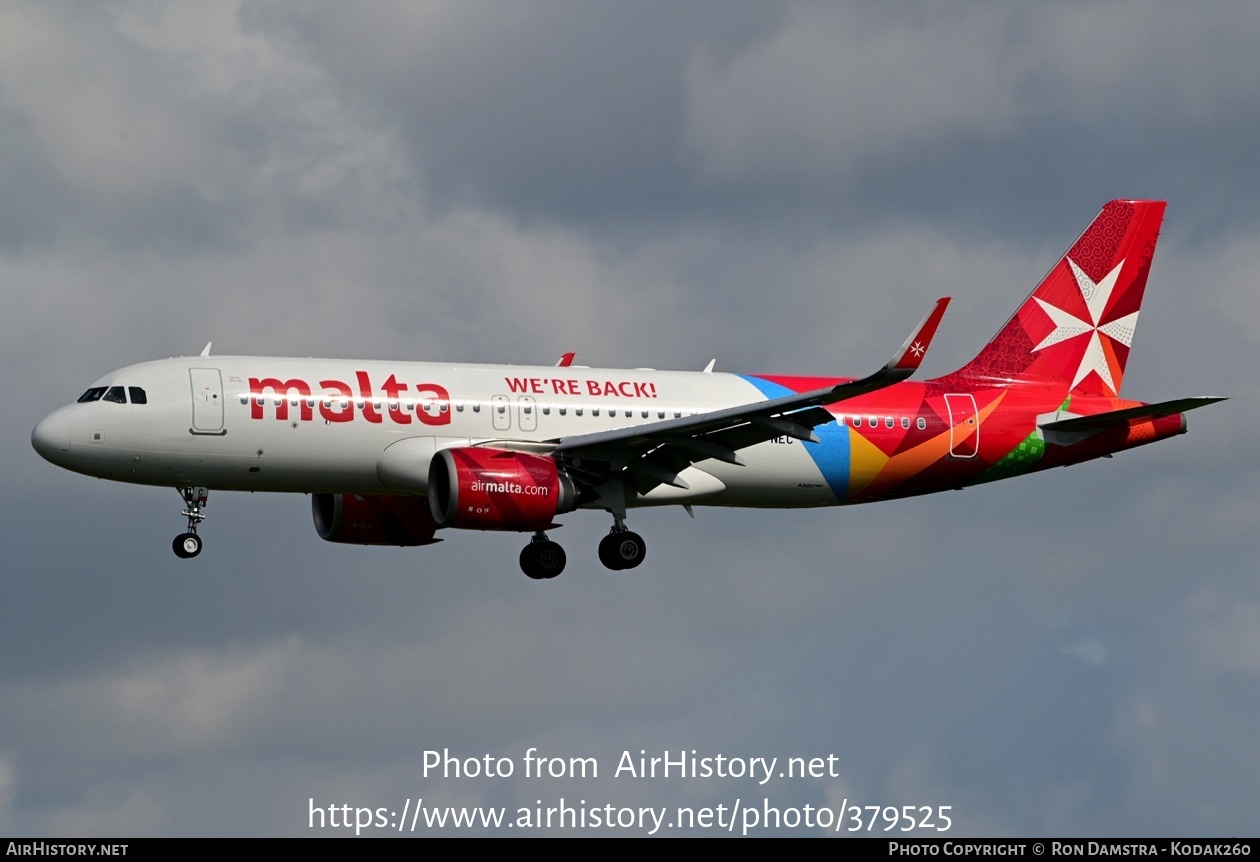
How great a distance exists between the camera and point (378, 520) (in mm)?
57719

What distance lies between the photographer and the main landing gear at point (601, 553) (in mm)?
54750

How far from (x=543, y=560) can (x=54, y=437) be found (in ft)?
41.3

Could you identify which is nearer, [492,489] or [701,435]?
[492,489]

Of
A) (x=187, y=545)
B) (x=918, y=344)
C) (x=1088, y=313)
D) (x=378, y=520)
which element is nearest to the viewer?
(x=918, y=344)

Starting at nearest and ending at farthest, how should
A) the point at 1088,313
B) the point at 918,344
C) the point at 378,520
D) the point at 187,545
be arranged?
the point at 918,344, the point at 187,545, the point at 378,520, the point at 1088,313

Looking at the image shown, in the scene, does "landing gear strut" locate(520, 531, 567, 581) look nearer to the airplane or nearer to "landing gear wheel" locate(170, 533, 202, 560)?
the airplane

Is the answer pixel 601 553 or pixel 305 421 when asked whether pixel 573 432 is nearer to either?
pixel 601 553

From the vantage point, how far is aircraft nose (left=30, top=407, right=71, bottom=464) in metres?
51.2

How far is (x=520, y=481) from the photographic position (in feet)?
168

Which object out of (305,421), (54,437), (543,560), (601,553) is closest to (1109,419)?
(601,553)

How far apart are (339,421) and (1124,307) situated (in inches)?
959

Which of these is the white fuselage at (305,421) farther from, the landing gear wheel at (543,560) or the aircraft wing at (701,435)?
the landing gear wheel at (543,560)

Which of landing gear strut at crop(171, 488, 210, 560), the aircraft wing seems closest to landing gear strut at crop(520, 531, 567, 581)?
the aircraft wing

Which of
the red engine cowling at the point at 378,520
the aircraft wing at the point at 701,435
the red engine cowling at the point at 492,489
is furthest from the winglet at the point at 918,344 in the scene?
the red engine cowling at the point at 378,520
